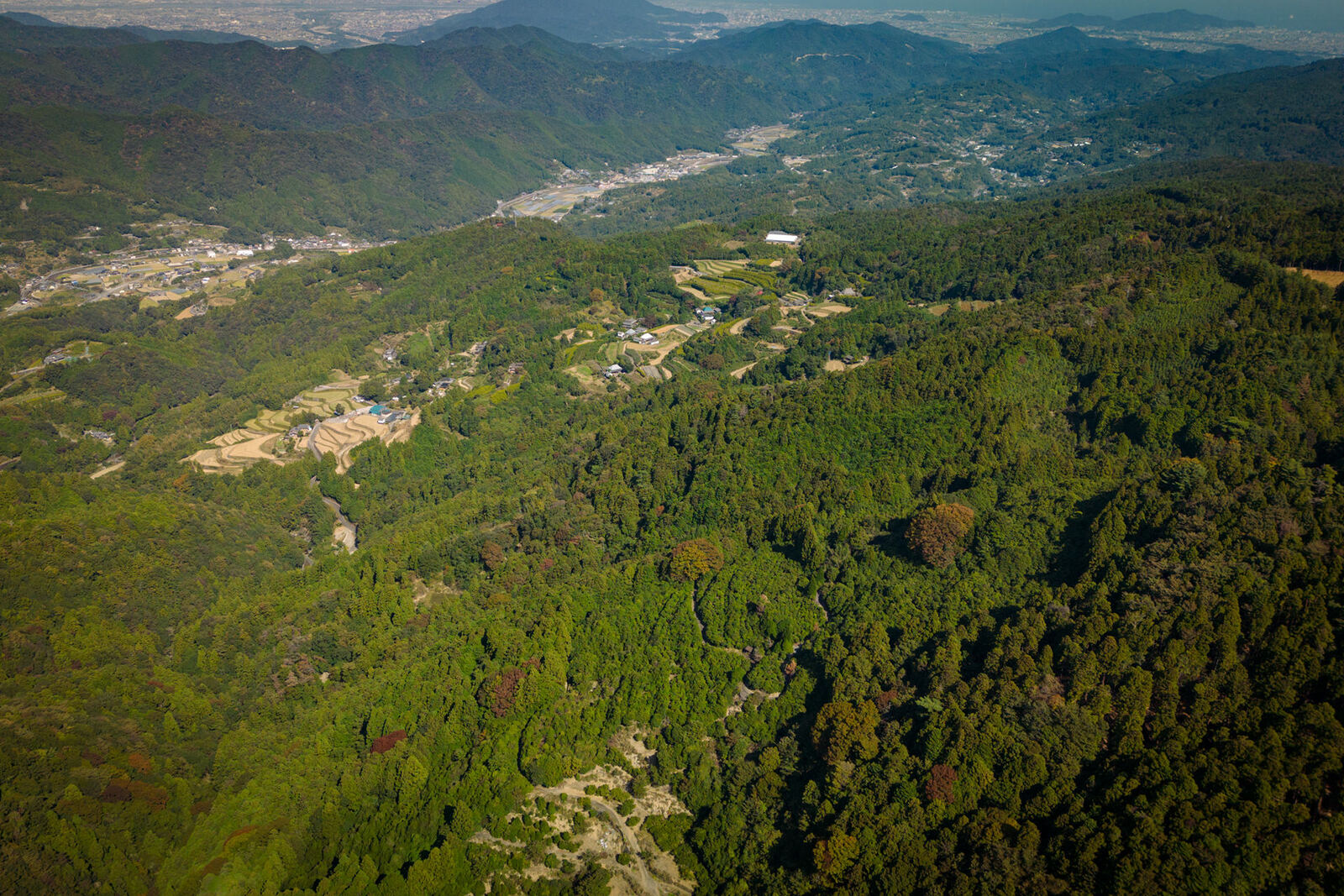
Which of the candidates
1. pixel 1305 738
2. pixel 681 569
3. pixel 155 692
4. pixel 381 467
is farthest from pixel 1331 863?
pixel 381 467

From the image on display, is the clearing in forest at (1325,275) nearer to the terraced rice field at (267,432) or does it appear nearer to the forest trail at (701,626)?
the forest trail at (701,626)

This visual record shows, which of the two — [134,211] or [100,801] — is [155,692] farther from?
[134,211]

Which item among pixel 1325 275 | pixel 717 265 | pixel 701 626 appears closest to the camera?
pixel 701 626

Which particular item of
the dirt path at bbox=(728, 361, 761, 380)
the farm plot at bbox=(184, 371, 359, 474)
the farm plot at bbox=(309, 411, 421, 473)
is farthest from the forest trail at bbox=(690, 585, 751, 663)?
the farm plot at bbox=(184, 371, 359, 474)

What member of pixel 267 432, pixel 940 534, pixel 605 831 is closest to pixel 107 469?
pixel 267 432

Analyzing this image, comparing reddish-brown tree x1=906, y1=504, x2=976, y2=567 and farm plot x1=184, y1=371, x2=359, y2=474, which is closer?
reddish-brown tree x1=906, y1=504, x2=976, y2=567

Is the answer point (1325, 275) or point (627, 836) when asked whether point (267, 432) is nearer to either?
point (627, 836)

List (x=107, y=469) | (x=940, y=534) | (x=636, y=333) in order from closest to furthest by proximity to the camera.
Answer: (x=940, y=534), (x=107, y=469), (x=636, y=333)

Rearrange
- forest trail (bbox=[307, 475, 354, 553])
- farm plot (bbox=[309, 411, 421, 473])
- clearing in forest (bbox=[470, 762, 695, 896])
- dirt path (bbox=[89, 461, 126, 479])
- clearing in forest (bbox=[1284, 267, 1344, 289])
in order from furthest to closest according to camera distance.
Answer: farm plot (bbox=[309, 411, 421, 473])
dirt path (bbox=[89, 461, 126, 479])
forest trail (bbox=[307, 475, 354, 553])
clearing in forest (bbox=[1284, 267, 1344, 289])
clearing in forest (bbox=[470, 762, 695, 896])

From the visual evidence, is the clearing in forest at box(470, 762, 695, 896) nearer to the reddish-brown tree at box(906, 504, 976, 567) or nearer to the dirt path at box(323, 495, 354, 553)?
the reddish-brown tree at box(906, 504, 976, 567)
